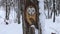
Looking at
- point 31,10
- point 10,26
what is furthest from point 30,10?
point 10,26

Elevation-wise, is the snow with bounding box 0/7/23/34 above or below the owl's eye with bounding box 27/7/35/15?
below

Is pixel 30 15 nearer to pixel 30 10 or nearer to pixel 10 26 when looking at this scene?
pixel 30 10

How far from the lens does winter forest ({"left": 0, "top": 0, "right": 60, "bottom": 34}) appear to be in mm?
2180

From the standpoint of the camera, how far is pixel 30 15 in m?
2.21

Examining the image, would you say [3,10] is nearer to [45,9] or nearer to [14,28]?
[14,28]

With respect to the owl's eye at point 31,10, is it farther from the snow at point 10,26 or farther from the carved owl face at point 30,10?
the snow at point 10,26

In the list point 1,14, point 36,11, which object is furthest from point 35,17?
point 1,14

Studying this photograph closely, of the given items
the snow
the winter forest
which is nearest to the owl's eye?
the winter forest

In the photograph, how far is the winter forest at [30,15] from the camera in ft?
7.15

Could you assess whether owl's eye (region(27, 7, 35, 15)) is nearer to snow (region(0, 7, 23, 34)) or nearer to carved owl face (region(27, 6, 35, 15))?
carved owl face (region(27, 6, 35, 15))

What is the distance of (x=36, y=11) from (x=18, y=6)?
0.19 meters

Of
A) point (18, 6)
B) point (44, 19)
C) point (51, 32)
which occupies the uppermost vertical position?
point (18, 6)

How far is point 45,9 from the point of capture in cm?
219

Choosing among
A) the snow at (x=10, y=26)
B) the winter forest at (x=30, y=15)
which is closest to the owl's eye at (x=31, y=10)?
→ the winter forest at (x=30, y=15)
